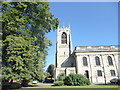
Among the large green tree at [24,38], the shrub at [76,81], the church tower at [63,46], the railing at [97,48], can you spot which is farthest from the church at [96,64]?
the large green tree at [24,38]

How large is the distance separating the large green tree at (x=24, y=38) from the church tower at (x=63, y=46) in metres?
24.5

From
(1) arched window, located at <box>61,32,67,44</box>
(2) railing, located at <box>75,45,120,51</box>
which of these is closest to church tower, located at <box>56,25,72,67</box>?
(1) arched window, located at <box>61,32,67,44</box>

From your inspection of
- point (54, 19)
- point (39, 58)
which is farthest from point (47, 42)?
point (54, 19)

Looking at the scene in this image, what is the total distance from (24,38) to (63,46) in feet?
98.1

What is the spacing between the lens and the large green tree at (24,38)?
33.8 feet

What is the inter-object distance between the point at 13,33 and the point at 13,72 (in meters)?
4.81

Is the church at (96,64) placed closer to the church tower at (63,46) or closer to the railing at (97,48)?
the railing at (97,48)

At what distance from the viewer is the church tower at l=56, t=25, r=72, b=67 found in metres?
38.1

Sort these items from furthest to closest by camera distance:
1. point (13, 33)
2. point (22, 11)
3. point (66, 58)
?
point (66, 58) < point (22, 11) < point (13, 33)

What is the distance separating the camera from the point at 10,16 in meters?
11.0

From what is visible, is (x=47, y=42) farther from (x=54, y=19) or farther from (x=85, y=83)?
(x=85, y=83)

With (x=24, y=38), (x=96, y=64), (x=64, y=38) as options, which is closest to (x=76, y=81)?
(x=24, y=38)

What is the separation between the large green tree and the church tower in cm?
2452

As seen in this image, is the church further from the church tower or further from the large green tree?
the large green tree
